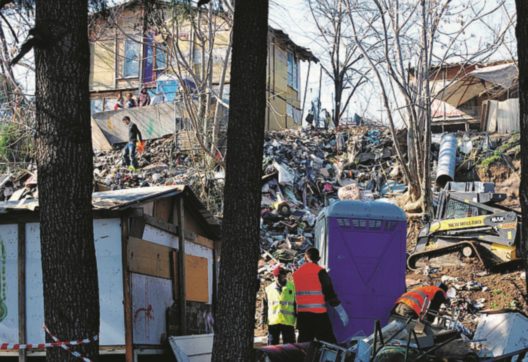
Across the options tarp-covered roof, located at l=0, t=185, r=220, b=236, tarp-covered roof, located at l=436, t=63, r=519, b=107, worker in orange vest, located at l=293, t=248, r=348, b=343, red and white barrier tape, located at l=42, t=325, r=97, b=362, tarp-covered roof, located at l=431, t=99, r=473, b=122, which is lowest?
worker in orange vest, located at l=293, t=248, r=348, b=343

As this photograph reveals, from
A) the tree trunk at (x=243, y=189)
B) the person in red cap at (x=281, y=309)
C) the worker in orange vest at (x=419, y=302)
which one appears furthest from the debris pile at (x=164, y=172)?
the tree trunk at (x=243, y=189)

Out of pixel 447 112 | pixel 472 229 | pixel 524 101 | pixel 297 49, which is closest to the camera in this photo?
pixel 524 101

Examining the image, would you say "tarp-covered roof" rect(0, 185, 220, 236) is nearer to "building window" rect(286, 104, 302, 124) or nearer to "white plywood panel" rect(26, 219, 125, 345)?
"white plywood panel" rect(26, 219, 125, 345)

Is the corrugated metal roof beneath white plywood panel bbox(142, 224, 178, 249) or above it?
above

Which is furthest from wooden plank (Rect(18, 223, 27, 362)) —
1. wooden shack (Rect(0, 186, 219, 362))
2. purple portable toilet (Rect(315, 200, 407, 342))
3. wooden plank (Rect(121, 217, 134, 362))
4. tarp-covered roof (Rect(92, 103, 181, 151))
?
tarp-covered roof (Rect(92, 103, 181, 151))

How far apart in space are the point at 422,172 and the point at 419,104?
178 centimetres

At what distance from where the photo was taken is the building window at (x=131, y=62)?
30516 millimetres

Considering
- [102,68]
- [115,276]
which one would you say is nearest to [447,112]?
[102,68]

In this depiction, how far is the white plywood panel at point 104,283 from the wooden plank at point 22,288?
0.04m

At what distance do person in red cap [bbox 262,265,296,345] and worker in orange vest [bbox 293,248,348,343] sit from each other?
528 millimetres

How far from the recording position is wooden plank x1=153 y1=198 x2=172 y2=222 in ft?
33.0

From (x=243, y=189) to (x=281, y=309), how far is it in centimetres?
477

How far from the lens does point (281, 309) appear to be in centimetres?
1081

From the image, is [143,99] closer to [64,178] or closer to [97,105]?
[97,105]
